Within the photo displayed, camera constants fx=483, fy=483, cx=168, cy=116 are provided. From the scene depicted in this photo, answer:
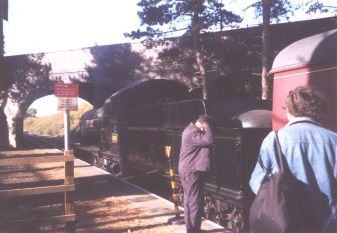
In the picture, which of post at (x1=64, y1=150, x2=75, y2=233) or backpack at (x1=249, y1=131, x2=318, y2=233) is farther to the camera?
post at (x1=64, y1=150, x2=75, y2=233)

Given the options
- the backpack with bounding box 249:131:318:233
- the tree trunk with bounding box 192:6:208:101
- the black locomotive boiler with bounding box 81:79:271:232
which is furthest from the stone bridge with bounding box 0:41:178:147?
the backpack with bounding box 249:131:318:233

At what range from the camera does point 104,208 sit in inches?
368

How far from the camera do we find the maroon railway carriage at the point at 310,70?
6.20m

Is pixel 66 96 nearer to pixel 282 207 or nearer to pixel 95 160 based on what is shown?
pixel 282 207

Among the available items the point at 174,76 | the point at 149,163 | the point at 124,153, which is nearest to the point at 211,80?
the point at 174,76

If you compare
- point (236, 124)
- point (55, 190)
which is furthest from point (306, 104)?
point (236, 124)

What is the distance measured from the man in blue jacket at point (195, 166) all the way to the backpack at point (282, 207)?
3.77 m

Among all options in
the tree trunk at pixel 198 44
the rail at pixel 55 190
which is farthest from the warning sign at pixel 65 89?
the tree trunk at pixel 198 44

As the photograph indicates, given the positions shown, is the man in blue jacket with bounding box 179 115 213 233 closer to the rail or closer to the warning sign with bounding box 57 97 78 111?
the rail

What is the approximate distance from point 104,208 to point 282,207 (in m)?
7.04

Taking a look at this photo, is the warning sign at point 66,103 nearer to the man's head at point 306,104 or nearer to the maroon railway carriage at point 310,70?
the maroon railway carriage at point 310,70

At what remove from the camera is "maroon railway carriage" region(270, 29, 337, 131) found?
6.20m

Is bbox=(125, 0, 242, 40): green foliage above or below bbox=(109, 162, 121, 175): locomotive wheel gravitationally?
above

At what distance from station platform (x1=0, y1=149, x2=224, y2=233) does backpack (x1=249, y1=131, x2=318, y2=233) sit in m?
4.51
